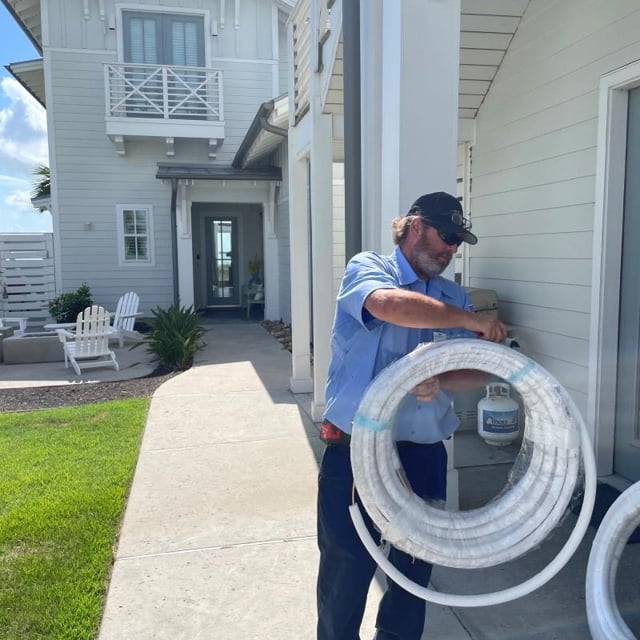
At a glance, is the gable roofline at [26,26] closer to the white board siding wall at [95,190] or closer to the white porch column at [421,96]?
the white board siding wall at [95,190]

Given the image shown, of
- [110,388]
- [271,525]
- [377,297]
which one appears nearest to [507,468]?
[271,525]

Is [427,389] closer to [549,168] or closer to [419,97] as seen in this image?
[419,97]

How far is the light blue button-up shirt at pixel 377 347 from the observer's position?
1933 millimetres

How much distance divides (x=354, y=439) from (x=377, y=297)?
0.44 m

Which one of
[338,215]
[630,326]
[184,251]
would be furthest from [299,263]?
[184,251]

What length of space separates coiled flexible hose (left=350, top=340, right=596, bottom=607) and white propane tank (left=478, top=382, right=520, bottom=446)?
2.54 metres

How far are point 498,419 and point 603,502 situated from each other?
1065 mm

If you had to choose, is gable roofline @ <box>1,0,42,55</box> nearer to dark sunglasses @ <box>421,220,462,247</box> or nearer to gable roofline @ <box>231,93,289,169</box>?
gable roofline @ <box>231,93,289,169</box>

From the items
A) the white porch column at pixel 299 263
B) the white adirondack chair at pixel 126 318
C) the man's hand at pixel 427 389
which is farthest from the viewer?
the white adirondack chair at pixel 126 318

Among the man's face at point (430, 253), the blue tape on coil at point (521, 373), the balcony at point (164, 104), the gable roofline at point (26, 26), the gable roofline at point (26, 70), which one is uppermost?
the gable roofline at point (26, 26)

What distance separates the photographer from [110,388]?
6.94 metres

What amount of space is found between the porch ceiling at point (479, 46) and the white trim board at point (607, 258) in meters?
1.10

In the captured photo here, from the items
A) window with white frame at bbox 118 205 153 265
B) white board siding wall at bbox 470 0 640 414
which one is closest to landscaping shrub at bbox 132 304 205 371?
white board siding wall at bbox 470 0 640 414

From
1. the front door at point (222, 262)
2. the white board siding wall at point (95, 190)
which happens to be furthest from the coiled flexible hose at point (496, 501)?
the front door at point (222, 262)
